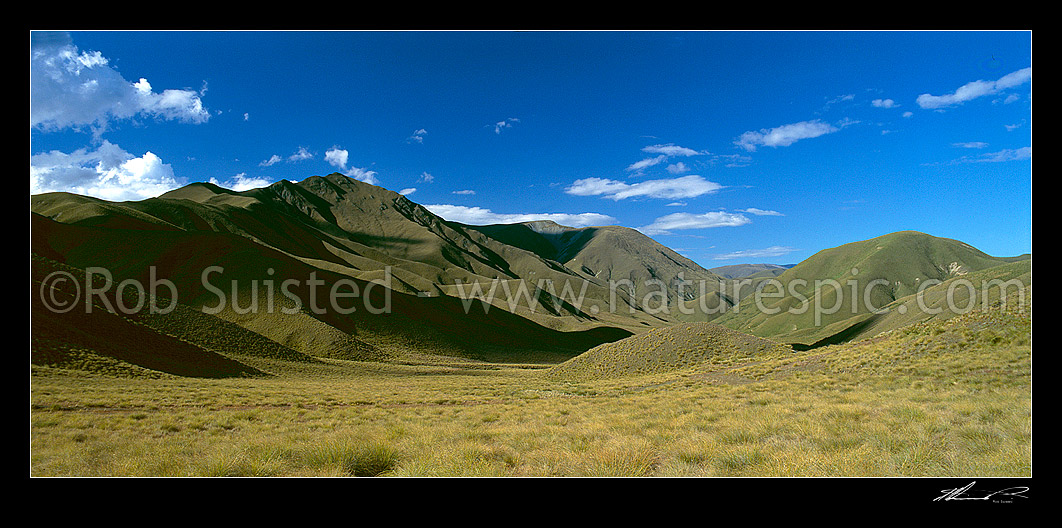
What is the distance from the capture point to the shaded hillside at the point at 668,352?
31.4 m

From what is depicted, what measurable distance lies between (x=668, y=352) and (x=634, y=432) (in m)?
28.0

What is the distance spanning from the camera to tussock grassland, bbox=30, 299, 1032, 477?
4.84 metres

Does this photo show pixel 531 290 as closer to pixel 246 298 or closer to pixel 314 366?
pixel 246 298

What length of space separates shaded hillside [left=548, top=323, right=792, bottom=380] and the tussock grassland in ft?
56.4

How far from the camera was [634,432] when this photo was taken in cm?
697

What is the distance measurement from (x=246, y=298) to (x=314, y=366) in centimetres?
2364
